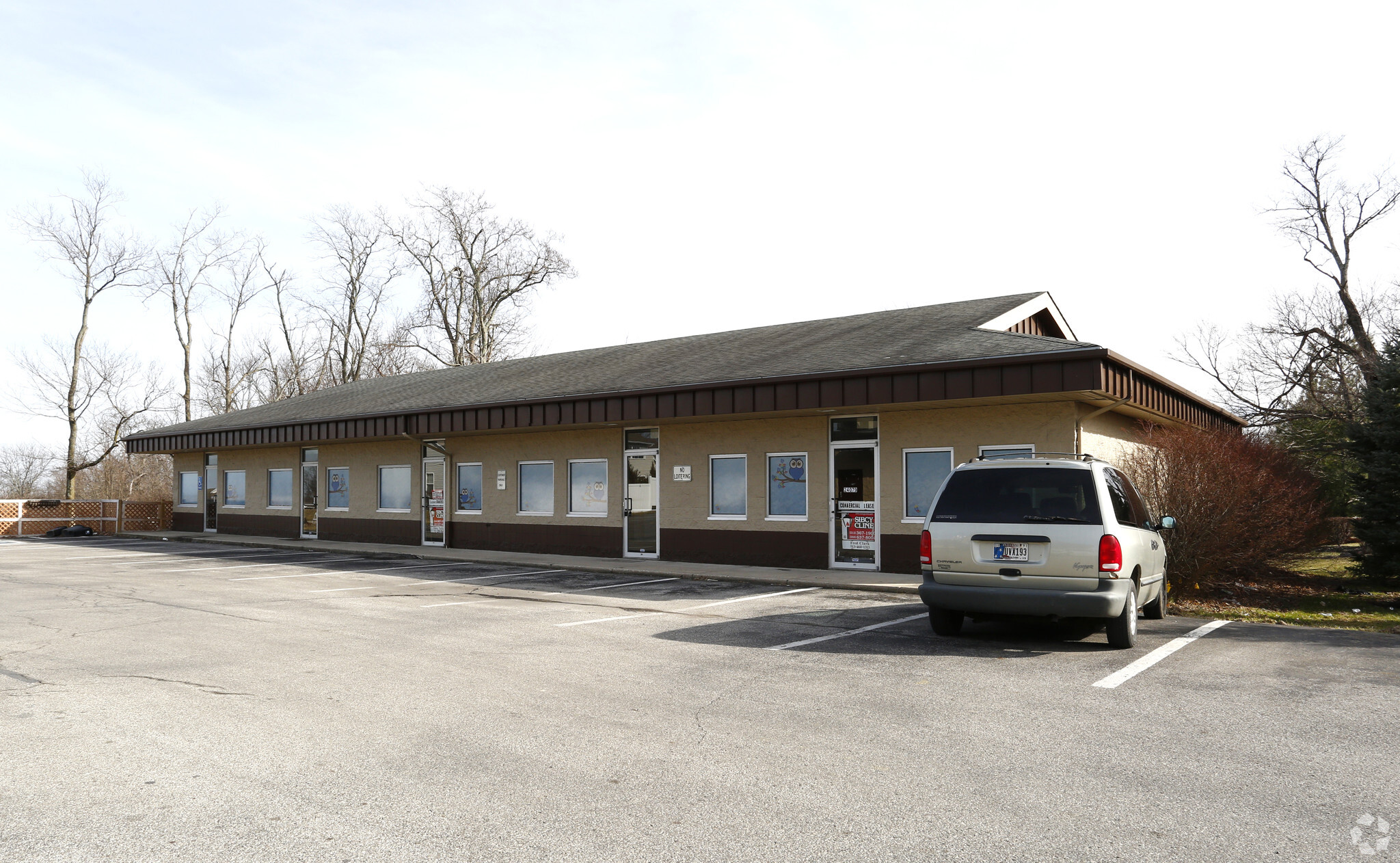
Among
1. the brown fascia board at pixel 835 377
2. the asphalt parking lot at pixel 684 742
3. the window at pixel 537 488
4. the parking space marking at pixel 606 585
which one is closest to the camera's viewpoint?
the asphalt parking lot at pixel 684 742

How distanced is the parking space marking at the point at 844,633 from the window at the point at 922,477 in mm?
4126

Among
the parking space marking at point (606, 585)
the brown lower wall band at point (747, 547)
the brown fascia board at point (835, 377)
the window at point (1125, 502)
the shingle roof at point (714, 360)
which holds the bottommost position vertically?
the parking space marking at point (606, 585)

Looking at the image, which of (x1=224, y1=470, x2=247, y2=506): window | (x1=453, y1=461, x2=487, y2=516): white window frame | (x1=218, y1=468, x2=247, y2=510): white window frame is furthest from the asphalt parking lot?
(x1=224, y1=470, x2=247, y2=506): window

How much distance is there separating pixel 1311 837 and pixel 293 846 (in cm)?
454

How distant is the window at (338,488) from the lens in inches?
1029

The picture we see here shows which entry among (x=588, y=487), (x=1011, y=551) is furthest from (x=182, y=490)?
(x=1011, y=551)

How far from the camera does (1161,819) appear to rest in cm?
433

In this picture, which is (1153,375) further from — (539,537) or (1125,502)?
(539,537)

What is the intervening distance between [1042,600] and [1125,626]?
1001 millimetres

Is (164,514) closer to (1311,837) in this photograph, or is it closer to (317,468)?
(317,468)

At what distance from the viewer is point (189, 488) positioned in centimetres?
3312

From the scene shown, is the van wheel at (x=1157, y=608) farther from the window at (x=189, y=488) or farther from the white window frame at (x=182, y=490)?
the window at (x=189, y=488)

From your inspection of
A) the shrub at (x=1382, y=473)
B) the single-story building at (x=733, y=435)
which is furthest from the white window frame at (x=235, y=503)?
the shrub at (x=1382, y=473)

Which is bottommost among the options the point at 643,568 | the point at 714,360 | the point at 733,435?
the point at 643,568
